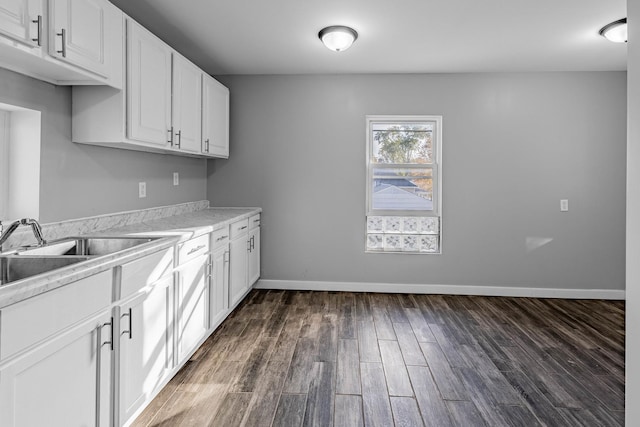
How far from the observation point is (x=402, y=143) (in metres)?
4.45

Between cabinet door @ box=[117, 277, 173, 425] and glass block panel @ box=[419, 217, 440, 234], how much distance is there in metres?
2.92

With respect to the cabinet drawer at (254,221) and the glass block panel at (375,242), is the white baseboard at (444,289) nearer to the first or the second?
the glass block panel at (375,242)

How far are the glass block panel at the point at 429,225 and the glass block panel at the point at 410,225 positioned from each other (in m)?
0.05

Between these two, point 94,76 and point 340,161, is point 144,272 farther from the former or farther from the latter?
point 340,161

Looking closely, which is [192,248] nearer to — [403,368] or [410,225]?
[403,368]

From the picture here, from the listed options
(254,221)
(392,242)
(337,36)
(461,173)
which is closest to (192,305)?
(254,221)

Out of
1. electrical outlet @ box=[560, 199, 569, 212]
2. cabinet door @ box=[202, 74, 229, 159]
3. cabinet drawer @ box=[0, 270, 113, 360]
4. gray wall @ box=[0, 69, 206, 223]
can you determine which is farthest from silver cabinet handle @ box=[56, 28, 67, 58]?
electrical outlet @ box=[560, 199, 569, 212]

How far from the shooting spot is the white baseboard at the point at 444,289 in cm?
429

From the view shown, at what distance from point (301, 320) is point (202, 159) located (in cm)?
210

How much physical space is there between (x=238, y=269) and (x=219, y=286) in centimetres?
51

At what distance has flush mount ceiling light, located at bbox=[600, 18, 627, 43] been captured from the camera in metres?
3.03

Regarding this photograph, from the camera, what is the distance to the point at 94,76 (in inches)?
83.0

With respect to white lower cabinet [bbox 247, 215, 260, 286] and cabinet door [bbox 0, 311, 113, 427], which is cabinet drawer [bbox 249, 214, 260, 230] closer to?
white lower cabinet [bbox 247, 215, 260, 286]

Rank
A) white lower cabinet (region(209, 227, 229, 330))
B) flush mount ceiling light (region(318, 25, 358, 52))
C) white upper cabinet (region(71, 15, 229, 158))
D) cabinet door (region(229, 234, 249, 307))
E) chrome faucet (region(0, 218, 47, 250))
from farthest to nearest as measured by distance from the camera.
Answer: cabinet door (region(229, 234, 249, 307)), flush mount ceiling light (region(318, 25, 358, 52)), white lower cabinet (region(209, 227, 229, 330)), white upper cabinet (region(71, 15, 229, 158)), chrome faucet (region(0, 218, 47, 250))
